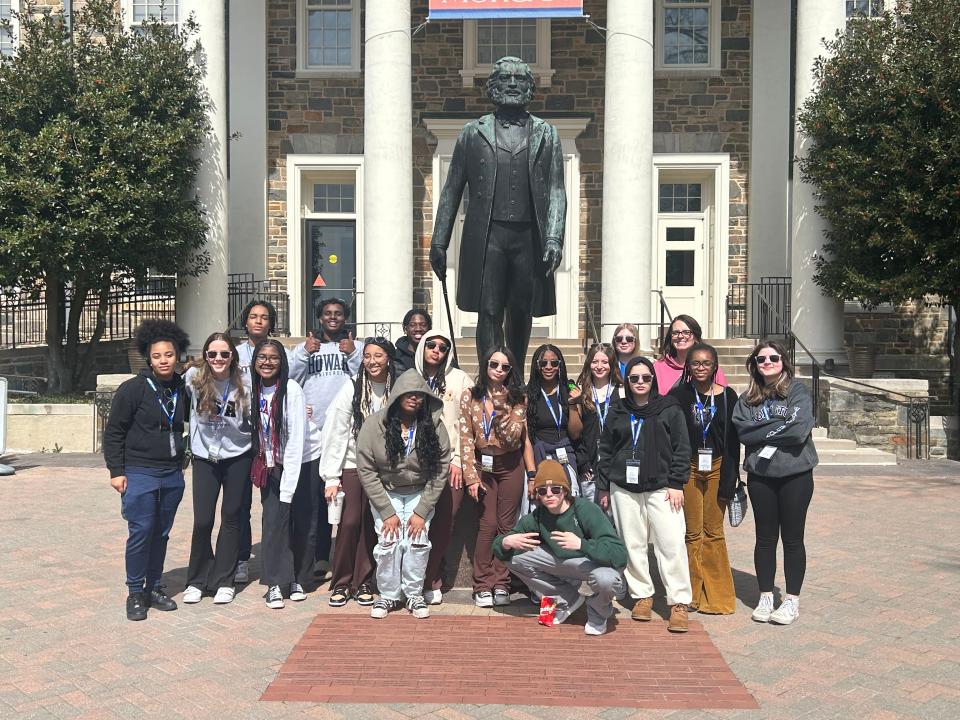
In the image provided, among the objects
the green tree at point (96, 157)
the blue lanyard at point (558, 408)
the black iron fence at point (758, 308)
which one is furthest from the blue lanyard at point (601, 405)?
the black iron fence at point (758, 308)

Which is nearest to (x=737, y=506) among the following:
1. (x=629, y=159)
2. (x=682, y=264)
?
(x=629, y=159)

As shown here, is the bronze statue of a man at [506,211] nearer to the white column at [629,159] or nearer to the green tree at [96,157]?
the white column at [629,159]

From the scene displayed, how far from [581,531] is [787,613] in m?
1.34

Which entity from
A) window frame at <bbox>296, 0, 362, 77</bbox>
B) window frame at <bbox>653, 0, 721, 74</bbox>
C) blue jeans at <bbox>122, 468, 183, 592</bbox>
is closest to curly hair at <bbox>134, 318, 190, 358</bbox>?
blue jeans at <bbox>122, 468, 183, 592</bbox>

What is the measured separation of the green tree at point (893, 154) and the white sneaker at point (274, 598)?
428 inches

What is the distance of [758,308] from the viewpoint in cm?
1841

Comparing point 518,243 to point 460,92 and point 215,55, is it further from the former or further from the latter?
point 460,92

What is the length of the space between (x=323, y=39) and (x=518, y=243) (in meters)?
13.6

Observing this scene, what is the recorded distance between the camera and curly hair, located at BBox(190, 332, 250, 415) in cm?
591

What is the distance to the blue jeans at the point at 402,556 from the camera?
5.74 m

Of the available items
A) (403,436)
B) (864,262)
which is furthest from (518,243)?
(864,262)

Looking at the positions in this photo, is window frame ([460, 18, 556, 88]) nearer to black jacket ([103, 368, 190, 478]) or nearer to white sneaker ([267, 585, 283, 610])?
black jacket ([103, 368, 190, 478])

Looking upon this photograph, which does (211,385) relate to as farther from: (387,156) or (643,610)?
(387,156)

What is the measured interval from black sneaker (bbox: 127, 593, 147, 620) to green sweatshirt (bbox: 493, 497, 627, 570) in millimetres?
2086
